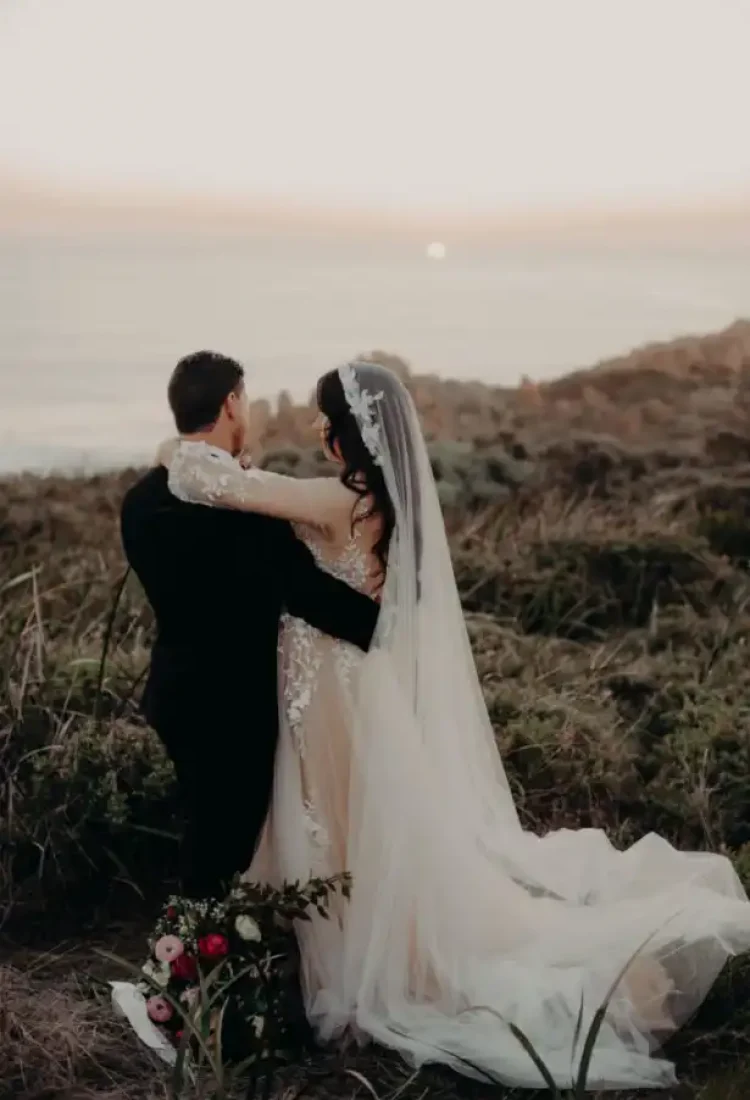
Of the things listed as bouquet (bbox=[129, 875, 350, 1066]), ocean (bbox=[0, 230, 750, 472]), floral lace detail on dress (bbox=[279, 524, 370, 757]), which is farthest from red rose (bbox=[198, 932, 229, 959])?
ocean (bbox=[0, 230, 750, 472])

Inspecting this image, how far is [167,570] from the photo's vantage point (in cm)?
244

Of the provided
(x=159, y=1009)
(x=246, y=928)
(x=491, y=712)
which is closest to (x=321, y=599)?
(x=246, y=928)

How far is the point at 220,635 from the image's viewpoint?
250cm

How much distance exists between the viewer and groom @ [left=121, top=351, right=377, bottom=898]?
96.5 inches

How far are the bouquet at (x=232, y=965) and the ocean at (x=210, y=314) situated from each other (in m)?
1.43

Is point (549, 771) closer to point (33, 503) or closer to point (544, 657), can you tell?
point (544, 657)

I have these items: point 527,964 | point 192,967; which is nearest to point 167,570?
point 192,967

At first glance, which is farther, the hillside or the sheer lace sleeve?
the hillside

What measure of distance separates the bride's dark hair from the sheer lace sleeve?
66mm

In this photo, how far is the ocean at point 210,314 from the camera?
346 centimetres

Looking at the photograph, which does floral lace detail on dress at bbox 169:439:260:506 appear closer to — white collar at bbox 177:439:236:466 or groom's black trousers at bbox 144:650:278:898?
white collar at bbox 177:439:236:466

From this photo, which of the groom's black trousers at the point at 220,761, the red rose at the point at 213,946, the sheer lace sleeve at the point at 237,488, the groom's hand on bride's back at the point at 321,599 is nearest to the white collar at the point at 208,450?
the sheer lace sleeve at the point at 237,488

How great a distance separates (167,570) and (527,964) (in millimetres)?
1019

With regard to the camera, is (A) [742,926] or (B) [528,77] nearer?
(A) [742,926]
